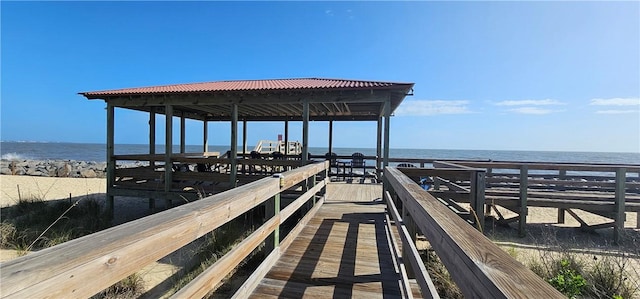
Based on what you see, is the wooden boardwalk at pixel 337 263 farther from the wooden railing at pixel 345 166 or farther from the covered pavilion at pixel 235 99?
the wooden railing at pixel 345 166

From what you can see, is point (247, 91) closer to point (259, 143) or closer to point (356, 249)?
point (356, 249)

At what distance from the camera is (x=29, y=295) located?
655mm

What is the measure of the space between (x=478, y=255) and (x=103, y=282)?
1.16 metres

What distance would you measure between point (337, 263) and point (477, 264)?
216 cm

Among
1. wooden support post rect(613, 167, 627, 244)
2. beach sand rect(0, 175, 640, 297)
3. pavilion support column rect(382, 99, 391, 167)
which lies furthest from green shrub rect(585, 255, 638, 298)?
pavilion support column rect(382, 99, 391, 167)

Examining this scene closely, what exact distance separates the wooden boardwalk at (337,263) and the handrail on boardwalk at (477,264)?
1075 millimetres

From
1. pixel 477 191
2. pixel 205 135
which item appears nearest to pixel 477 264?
pixel 477 191

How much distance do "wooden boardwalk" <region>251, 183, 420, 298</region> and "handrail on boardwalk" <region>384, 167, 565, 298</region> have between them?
1.08 m

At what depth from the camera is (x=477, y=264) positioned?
845 mm

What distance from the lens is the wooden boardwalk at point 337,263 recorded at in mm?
2291

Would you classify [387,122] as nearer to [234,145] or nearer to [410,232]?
[234,145]

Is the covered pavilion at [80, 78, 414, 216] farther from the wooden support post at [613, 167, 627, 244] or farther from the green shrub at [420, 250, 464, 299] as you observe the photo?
the wooden support post at [613, 167, 627, 244]

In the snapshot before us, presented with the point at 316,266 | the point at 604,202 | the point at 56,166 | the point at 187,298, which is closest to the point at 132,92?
the point at 316,266

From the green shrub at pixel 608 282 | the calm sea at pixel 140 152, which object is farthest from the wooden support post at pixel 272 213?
the calm sea at pixel 140 152
